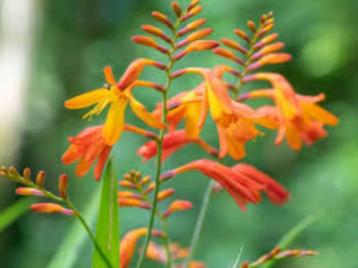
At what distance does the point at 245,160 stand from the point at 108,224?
4829mm

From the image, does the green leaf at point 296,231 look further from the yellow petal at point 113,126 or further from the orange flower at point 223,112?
the yellow petal at point 113,126

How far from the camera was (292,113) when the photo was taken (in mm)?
1572

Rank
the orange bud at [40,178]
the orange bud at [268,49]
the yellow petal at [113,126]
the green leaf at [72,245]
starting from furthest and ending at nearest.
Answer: the orange bud at [268,49], the green leaf at [72,245], the yellow petal at [113,126], the orange bud at [40,178]

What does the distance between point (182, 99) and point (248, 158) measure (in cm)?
473

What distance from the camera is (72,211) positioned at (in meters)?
1.29

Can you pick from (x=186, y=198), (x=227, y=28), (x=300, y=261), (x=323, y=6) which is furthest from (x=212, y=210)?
(x=323, y=6)

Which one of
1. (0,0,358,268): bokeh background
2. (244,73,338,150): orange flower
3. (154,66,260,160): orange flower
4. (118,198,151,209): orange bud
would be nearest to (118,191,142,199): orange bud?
(118,198,151,209): orange bud

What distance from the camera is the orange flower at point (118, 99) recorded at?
4.42 ft

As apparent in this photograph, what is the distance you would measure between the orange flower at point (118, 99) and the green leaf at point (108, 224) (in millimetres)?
52

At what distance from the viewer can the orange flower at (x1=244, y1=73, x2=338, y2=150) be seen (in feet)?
5.20

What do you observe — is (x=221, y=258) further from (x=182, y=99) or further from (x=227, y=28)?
(x=182, y=99)

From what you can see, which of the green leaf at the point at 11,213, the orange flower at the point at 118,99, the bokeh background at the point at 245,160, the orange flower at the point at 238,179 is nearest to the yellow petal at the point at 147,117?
the orange flower at the point at 118,99

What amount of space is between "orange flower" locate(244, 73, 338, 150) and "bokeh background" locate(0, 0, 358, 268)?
2997 mm

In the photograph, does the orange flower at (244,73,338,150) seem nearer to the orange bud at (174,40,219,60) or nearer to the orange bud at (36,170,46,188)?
the orange bud at (174,40,219,60)
